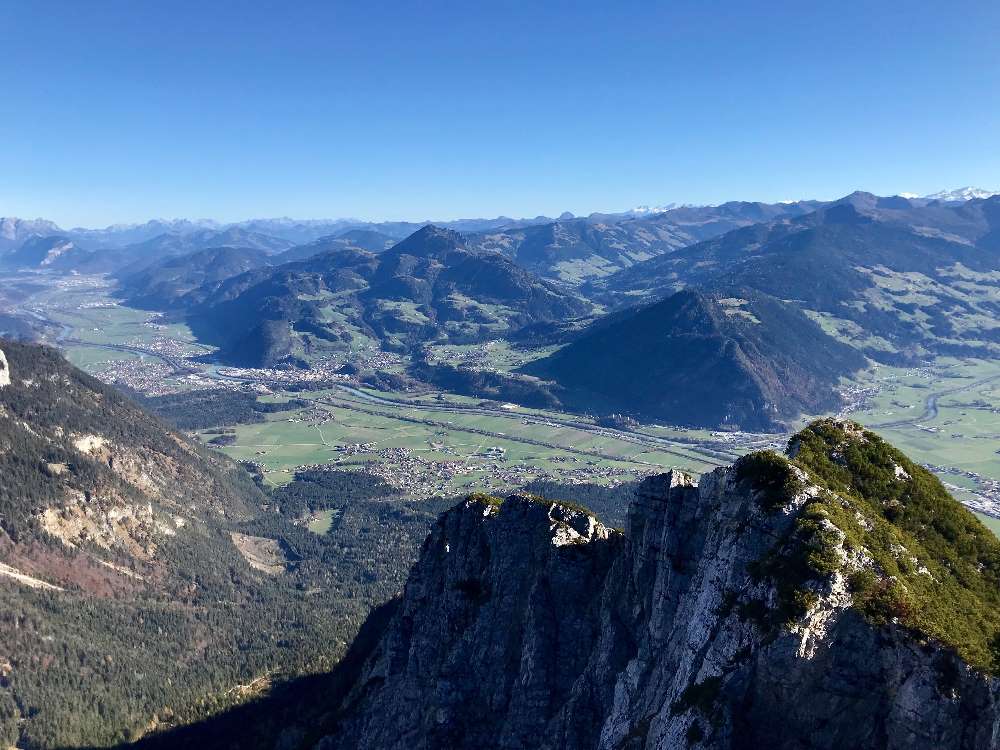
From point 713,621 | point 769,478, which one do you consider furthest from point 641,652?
point 769,478

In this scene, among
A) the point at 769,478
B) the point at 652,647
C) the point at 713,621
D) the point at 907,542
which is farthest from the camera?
the point at 652,647

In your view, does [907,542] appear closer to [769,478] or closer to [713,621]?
[769,478]

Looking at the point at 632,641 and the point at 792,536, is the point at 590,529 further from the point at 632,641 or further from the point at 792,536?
the point at 792,536

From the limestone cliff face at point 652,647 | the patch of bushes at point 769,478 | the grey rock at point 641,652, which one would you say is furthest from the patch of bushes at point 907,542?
the patch of bushes at point 769,478

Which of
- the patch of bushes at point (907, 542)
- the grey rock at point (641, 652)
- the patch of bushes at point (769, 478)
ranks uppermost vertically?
the patch of bushes at point (769, 478)

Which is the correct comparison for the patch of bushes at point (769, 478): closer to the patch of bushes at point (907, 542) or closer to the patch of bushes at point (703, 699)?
the patch of bushes at point (907, 542)

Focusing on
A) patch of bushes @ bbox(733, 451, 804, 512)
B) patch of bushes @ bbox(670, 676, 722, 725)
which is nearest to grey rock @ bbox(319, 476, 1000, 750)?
patch of bushes @ bbox(670, 676, 722, 725)

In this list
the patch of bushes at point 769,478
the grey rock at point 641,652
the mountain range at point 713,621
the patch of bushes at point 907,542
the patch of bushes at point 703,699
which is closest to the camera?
the grey rock at point 641,652

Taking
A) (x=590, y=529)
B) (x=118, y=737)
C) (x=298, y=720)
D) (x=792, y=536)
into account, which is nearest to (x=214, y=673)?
(x=118, y=737)
